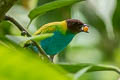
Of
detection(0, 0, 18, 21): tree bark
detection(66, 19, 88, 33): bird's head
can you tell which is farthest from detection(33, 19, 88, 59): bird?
→ detection(0, 0, 18, 21): tree bark

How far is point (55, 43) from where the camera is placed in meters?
2.33

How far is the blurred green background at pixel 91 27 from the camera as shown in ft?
7.80

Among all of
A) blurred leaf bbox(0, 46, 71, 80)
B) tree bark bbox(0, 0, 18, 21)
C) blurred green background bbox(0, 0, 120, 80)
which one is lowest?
blurred green background bbox(0, 0, 120, 80)

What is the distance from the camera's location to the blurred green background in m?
2.38

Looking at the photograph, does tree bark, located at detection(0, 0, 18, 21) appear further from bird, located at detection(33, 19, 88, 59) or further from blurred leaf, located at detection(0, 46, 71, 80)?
bird, located at detection(33, 19, 88, 59)

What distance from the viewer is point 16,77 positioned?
314mm

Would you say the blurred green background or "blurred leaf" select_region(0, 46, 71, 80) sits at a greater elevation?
"blurred leaf" select_region(0, 46, 71, 80)

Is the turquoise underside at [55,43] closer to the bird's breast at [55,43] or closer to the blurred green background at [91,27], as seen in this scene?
the bird's breast at [55,43]

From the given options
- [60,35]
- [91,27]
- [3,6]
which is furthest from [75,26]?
[3,6]

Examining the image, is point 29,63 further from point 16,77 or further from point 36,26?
point 36,26

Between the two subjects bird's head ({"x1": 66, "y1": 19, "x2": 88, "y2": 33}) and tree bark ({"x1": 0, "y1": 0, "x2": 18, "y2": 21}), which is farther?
bird's head ({"x1": 66, "y1": 19, "x2": 88, "y2": 33})

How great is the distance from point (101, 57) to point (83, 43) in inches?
21.3

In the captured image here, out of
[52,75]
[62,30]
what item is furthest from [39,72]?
[62,30]

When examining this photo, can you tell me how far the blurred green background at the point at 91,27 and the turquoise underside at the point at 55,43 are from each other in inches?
4.9
